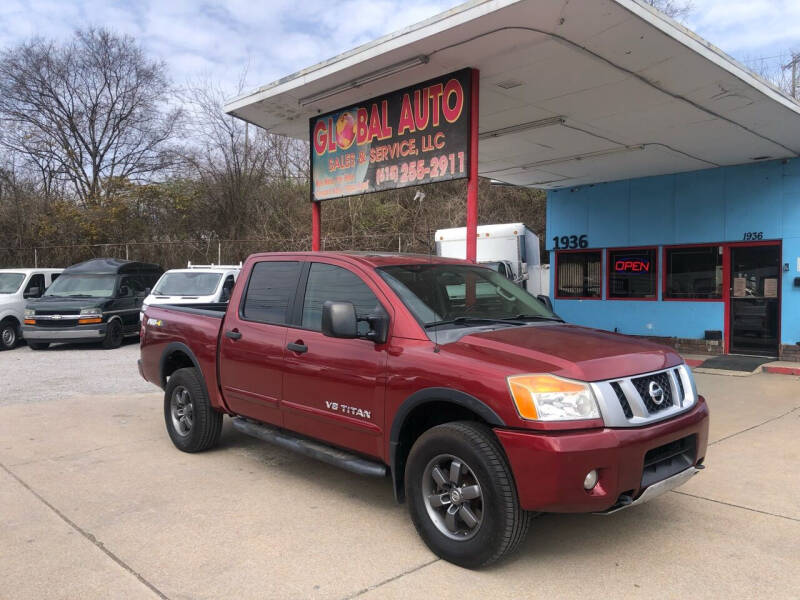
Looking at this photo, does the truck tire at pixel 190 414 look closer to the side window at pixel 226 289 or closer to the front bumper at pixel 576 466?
the front bumper at pixel 576 466

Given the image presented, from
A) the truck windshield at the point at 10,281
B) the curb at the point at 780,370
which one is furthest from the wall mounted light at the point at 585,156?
the truck windshield at the point at 10,281

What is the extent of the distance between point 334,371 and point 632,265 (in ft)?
33.1

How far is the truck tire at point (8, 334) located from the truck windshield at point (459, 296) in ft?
42.9

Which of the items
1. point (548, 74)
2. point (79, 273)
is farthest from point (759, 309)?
point (79, 273)

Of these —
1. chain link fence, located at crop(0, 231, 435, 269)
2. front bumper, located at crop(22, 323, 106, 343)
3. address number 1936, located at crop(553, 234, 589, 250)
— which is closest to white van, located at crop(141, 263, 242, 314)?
front bumper, located at crop(22, 323, 106, 343)

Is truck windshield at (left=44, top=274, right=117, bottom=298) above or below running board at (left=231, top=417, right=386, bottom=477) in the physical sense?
above

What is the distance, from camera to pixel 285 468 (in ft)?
17.8

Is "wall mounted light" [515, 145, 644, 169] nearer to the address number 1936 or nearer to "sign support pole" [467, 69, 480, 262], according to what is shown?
the address number 1936

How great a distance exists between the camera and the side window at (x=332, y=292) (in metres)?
4.38

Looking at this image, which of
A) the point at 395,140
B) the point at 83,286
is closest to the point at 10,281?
the point at 83,286

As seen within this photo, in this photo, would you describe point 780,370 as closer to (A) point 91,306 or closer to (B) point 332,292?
(B) point 332,292

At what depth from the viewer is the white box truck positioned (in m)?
16.1

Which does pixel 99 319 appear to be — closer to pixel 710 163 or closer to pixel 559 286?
pixel 559 286

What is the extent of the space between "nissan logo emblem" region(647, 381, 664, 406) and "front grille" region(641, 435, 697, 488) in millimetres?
250
